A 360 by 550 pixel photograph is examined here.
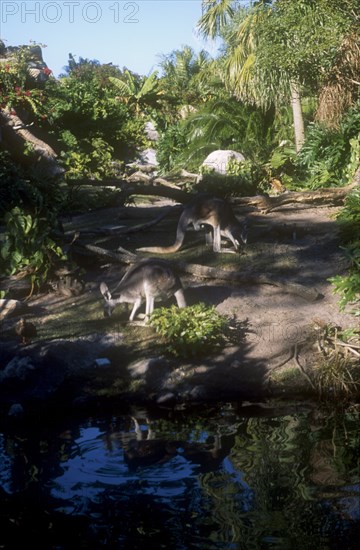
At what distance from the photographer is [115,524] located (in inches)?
265

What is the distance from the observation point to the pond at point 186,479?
6.52 m

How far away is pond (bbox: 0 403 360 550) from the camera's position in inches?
257

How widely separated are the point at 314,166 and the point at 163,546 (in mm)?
15344

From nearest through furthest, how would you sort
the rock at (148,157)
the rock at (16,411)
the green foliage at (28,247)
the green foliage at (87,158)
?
the rock at (16,411) → the green foliage at (28,247) → the green foliage at (87,158) → the rock at (148,157)

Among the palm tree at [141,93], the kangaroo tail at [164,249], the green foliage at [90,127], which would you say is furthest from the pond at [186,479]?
the palm tree at [141,93]

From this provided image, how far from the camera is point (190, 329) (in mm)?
10695

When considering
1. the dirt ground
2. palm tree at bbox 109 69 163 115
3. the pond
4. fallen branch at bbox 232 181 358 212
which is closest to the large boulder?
fallen branch at bbox 232 181 358 212

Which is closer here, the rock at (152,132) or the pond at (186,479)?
the pond at (186,479)

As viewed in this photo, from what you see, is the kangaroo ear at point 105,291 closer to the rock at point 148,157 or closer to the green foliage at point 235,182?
the green foliage at point 235,182

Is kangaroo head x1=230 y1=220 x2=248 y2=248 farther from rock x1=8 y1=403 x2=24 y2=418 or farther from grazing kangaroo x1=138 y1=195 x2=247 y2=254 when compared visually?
rock x1=8 y1=403 x2=24 y2=418

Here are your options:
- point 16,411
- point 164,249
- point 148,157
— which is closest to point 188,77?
point 148,157

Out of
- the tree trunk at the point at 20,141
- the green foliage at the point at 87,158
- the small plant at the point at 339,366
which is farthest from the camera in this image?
the green foliage at the point at 87,158

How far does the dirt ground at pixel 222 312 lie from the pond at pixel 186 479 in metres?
0.57

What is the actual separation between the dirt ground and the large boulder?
8898 millimetres
